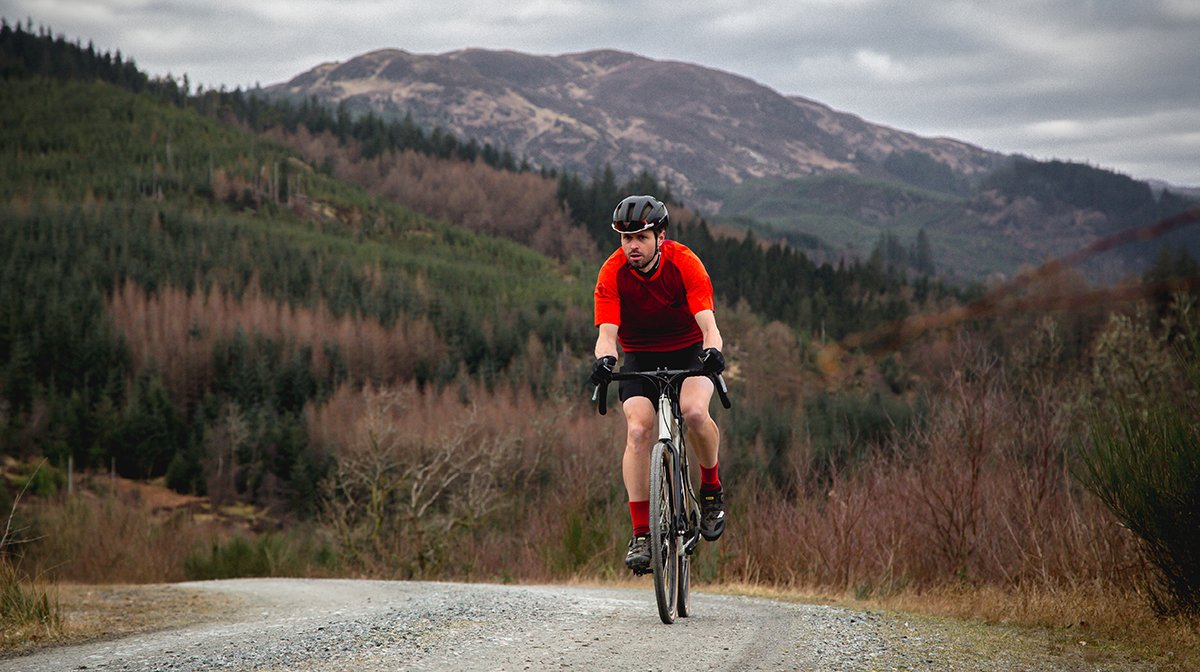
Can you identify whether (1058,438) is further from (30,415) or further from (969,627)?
(30,415)

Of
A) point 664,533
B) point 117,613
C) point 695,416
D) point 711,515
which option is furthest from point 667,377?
point 117,613

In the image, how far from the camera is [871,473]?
54.4ft

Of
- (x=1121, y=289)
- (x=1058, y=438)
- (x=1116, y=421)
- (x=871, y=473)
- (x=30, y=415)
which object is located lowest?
(x=30, y=415)

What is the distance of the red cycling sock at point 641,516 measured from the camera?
8.07 metres

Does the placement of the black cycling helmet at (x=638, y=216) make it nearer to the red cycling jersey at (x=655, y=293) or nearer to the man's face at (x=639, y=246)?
the man's face at (x=639, y=246)

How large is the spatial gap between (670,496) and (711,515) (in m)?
0.89

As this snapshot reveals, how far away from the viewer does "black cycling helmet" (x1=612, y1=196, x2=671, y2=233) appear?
25.6 ft

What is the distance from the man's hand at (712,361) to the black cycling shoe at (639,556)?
137 centimetres

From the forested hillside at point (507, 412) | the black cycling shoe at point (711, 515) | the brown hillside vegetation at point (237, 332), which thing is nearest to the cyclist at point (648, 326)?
the black cycling shoe at point (711, 515)

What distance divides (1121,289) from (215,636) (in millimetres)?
7399

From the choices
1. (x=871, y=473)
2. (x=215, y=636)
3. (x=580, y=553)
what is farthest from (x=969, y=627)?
(x=580, y=553)

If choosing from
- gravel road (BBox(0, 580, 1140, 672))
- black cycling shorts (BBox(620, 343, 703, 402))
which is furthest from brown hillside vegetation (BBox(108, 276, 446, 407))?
black cycling shorts (BBox(620, 343, 703, 402))

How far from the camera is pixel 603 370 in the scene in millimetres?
7441

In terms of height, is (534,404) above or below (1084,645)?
below
